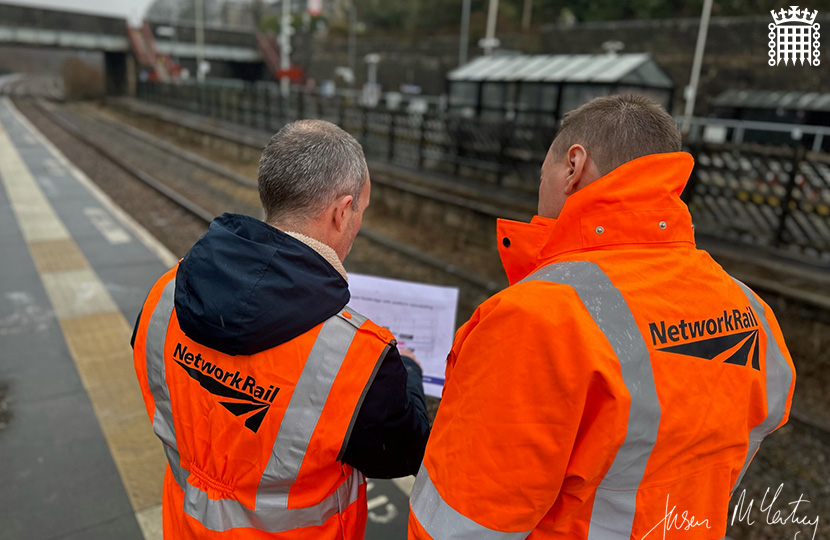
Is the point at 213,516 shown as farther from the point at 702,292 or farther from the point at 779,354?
the point at 779,354

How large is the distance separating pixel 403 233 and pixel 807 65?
815 inches

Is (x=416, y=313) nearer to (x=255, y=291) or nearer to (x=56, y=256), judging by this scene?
(x=255, y=291)

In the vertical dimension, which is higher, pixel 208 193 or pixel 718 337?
pixel 718 337

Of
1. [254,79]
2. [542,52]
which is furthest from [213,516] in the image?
[254,79]

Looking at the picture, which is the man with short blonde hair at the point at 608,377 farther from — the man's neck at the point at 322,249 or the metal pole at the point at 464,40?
the metal pole at the point at 464,40

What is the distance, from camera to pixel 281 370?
1.37 m

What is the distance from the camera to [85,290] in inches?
234

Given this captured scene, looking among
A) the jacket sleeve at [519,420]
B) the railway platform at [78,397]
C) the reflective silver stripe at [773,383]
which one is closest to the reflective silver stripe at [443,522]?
the jacket sleeve at [519,420]

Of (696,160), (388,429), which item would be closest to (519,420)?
(388,429)

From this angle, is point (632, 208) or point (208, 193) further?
point (208, 193)

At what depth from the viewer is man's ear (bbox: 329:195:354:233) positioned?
1552mm

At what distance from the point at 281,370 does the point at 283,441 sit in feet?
0.58

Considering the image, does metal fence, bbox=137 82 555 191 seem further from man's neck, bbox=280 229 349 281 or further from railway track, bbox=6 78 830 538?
man's neck, bbox=280 229 349 281
